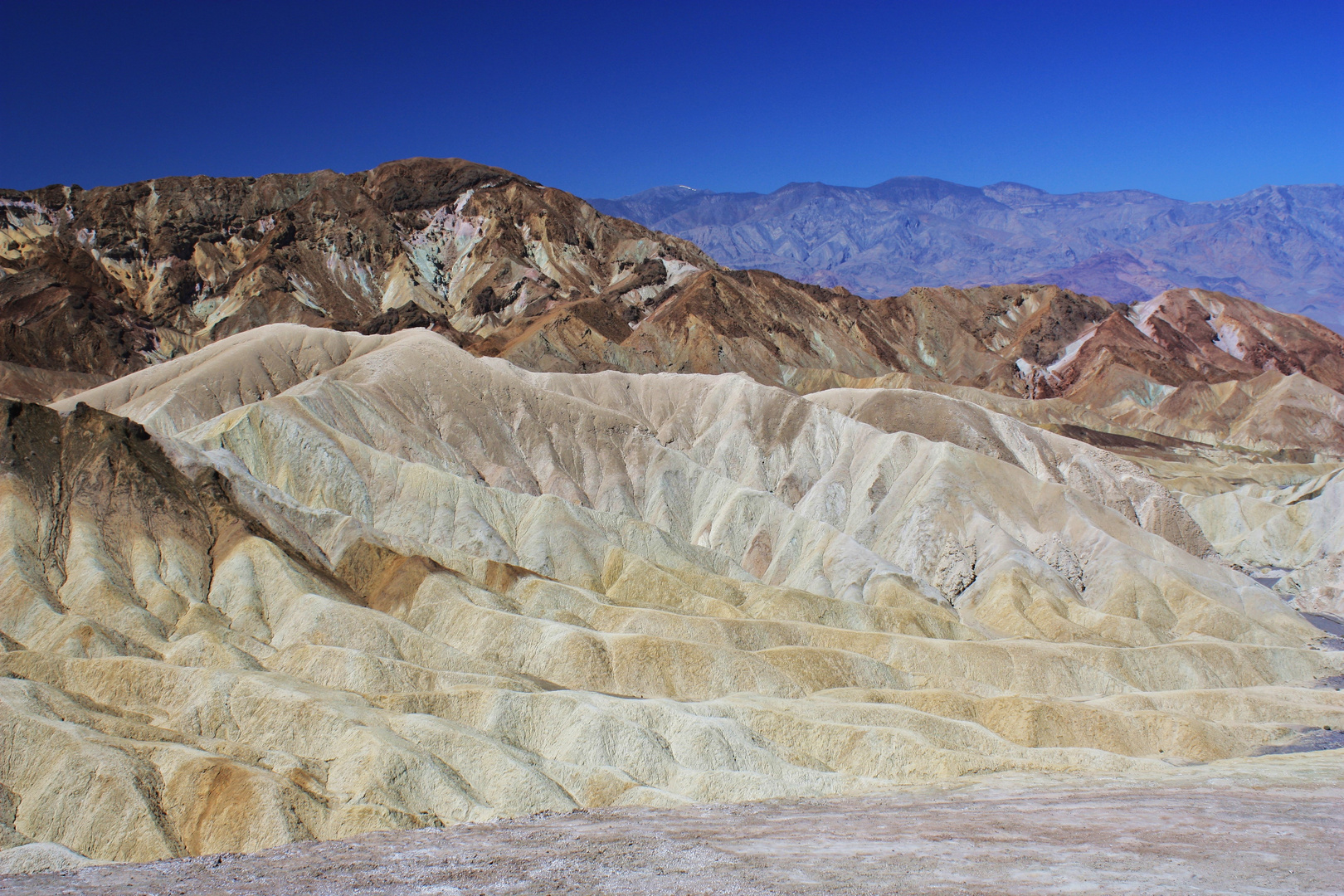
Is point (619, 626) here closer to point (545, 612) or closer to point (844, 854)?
point (545, 612)

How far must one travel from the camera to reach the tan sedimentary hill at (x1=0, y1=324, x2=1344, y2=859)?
35.5m

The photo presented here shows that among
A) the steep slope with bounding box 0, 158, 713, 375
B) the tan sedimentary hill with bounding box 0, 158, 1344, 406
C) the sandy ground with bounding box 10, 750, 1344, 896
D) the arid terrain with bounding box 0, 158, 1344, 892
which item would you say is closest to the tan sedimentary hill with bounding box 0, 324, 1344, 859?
the arid terrain with bounding box 0, 158, 1344, 892

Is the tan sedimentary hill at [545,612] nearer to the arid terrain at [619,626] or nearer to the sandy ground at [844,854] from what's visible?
the arid terrain at [619,626]

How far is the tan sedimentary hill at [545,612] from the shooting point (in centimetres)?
3550

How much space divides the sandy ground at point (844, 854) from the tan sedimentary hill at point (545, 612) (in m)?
3.53

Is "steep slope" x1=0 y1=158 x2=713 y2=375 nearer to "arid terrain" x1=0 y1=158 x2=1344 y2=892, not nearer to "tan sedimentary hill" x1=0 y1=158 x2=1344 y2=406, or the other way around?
"tan sedimentary hill" x1=0 y1=158 x2=1344 y2=406

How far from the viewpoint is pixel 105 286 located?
173 metres

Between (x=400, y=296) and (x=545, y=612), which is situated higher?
(x=400, y=296)

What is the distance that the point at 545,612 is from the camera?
58.7 m

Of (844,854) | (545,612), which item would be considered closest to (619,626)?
(545,612)

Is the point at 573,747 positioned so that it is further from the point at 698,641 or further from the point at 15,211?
the point at 15,211

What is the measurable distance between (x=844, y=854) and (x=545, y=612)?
32662 mm

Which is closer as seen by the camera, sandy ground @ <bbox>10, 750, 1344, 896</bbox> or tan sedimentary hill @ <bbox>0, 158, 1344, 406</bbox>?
sandy ground @ <bbox>10, 750, 1344, 896</bbox>

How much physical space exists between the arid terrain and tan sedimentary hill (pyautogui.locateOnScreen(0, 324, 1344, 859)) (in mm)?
199
